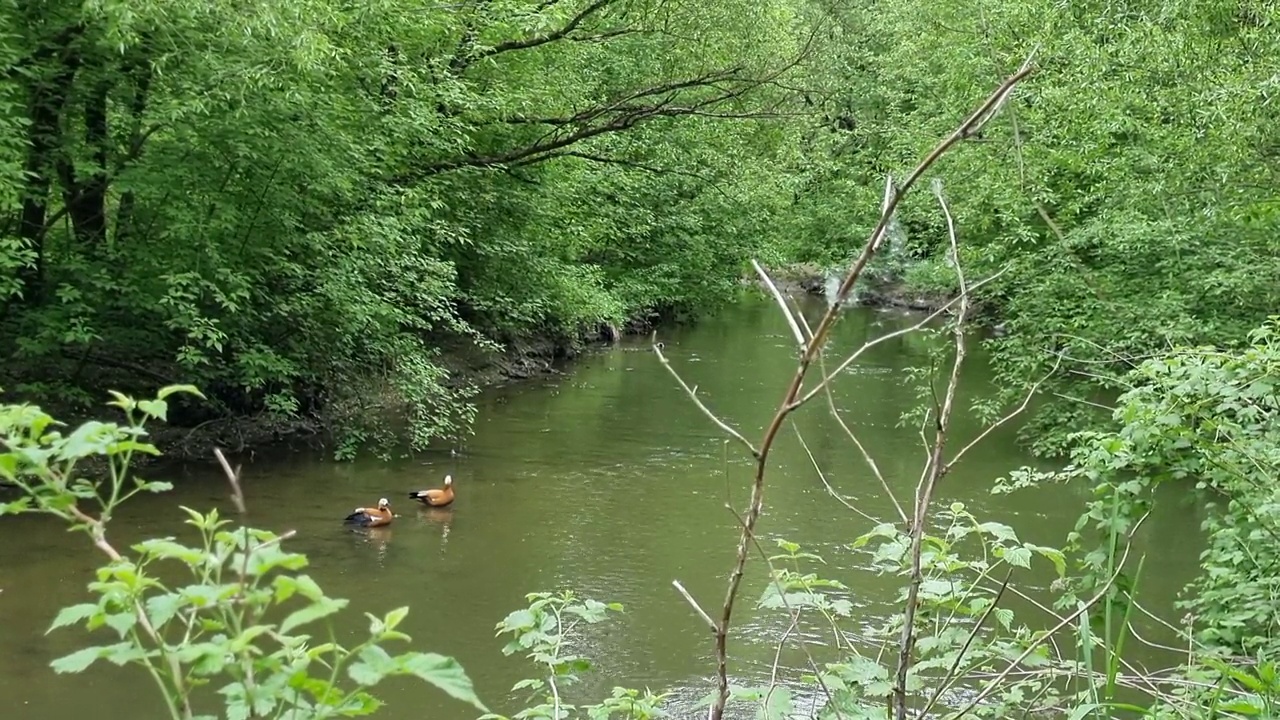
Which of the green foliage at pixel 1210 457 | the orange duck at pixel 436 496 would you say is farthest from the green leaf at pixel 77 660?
the orange duck at pixel 436 496

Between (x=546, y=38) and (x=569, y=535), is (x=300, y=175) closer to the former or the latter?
(x=569, y=535)

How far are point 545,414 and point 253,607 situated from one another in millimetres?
13203

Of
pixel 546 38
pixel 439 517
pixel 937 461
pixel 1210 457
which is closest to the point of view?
pixel 937 461

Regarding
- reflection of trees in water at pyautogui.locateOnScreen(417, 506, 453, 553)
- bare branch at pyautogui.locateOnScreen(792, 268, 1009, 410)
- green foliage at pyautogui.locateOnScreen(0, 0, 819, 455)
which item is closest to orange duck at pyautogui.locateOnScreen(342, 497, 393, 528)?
reflection of trees in water at pyautogui.locateOnScreen(417, 506, 453, 553)

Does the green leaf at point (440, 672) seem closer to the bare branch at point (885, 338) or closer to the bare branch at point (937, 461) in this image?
the bare branch at point (885, 338)

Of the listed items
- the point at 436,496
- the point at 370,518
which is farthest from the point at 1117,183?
the point at 370,518

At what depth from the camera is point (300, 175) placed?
1032 cm

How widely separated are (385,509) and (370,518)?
0.19m

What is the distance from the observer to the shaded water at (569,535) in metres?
6.92

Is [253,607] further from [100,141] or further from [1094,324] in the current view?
[1094,324]

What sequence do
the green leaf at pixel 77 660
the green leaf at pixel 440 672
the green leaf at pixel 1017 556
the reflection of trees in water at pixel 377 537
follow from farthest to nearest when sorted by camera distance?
the reflection of trees in water at pixel 377 537 < the green leaf at pixel 1017 556 < the green leaf at pixel 77 660 < the green leaf at pixel 440 672

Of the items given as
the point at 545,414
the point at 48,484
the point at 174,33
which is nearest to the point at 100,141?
the point at 174,33

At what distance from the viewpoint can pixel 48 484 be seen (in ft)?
5.86

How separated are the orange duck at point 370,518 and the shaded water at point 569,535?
0.12m
